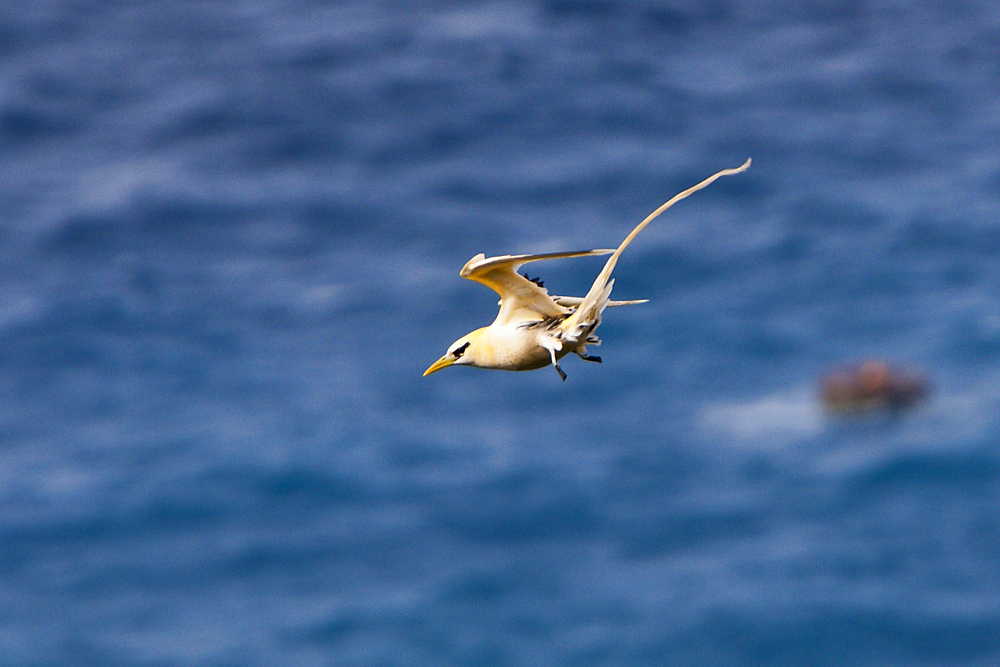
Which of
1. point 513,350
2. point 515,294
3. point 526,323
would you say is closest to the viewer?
point 513,350

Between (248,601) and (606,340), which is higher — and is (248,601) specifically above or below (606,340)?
below

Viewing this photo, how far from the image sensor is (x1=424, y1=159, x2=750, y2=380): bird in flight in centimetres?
1644

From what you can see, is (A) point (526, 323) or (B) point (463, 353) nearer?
(A) point (526, 323)

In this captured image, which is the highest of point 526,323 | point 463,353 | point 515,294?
point 515,294

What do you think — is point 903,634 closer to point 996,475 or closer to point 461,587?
point 996,475

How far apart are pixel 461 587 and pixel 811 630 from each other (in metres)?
45.9

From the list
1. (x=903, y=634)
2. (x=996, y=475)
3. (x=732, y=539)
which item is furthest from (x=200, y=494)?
(x=996, y=475)

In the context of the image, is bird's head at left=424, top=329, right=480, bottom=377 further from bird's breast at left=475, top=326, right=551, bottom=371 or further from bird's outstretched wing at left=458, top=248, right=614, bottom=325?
bird's outstretched wing at left=458, top=248, right=614, bottom=325

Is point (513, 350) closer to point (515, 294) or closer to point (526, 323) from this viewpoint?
point (526, 323)

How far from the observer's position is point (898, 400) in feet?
604

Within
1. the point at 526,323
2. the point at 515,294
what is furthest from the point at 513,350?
the point at 515,294

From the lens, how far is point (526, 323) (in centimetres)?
1727

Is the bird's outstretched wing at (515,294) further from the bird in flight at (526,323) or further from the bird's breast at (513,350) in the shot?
the bird's breast at (513,350)

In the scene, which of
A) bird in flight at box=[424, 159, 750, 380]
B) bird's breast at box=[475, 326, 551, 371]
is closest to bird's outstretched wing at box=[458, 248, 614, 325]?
bird in flight at box=[424, 159, 750, 380]
